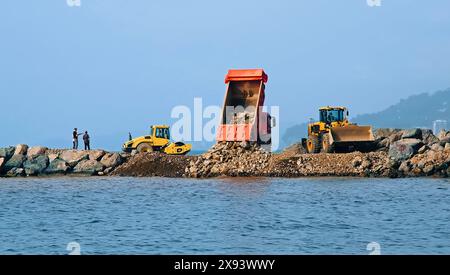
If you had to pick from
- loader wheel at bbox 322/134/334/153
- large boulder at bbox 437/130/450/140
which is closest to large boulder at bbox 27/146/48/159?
loader wheel at bbox 322/134/334/153

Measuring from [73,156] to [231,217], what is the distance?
23321 mm

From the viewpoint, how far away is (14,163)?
44938 mm

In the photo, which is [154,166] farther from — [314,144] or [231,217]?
[231,217]

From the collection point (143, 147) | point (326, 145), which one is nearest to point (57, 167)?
point (143, 147)

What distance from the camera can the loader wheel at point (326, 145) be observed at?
130ft

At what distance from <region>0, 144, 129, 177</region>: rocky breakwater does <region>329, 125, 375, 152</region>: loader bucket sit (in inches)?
489

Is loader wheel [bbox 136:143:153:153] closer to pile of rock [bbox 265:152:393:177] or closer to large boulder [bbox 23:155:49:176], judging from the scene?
large boulder [bbox 23:155:49:176]

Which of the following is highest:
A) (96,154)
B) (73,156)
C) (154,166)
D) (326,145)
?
(326,145)

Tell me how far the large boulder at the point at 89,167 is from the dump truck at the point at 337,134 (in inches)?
483

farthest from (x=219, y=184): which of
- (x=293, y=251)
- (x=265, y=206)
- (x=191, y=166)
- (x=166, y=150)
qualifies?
(x=293, y=251)

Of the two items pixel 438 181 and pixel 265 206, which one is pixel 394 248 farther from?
pixel 438 181

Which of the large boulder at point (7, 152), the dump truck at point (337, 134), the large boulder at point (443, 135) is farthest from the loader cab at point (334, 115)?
the large boulder at point (7, 152)

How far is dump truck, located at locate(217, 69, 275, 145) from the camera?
122 ft

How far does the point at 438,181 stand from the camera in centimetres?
3506
